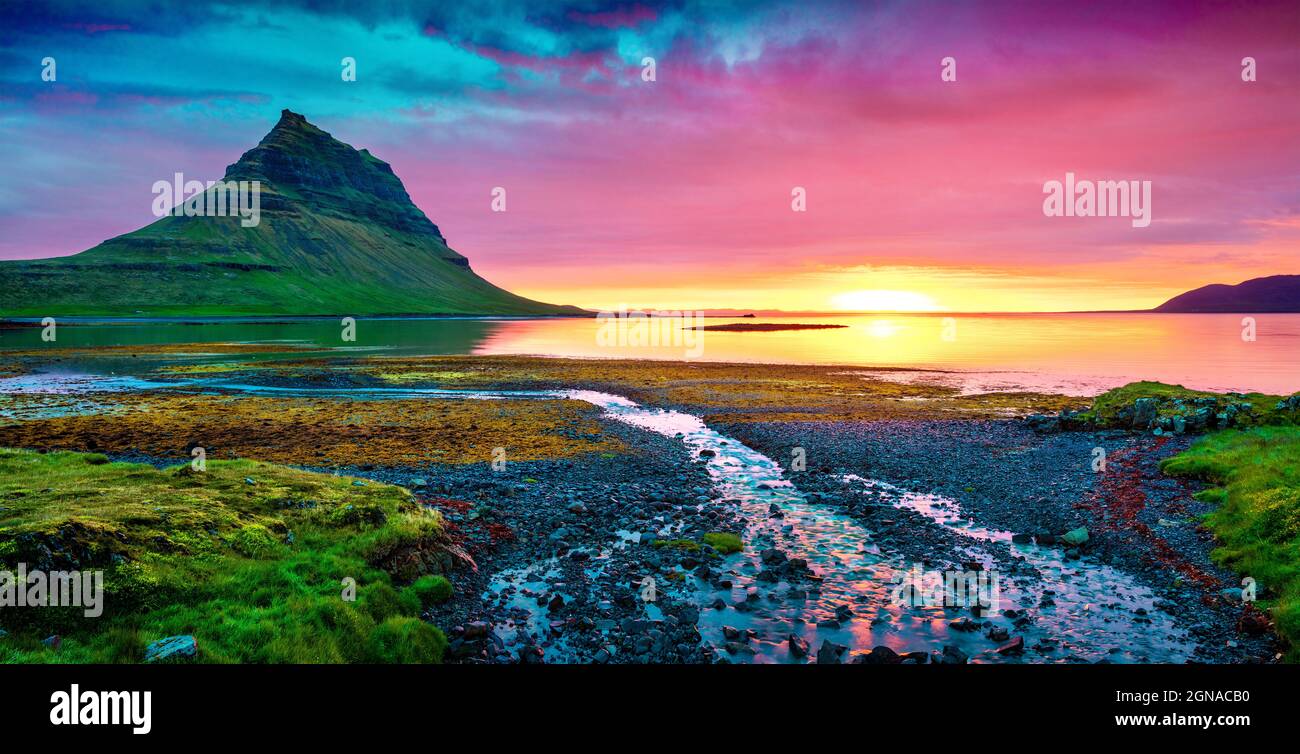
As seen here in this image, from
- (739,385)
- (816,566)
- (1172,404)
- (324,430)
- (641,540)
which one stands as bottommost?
(816,566)

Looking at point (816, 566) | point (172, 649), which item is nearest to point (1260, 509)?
point (816, 566)

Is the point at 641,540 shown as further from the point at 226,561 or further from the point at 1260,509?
the point at 1260,509

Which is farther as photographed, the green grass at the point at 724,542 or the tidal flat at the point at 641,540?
the green grass at the point at 724,542

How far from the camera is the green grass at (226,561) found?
9914 millimetres

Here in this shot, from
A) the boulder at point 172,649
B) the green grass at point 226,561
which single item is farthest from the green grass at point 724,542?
the boulder at point 172,649

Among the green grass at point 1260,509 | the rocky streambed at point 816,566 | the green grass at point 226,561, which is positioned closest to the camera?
the green grass at point 226,561

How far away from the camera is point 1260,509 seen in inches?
704

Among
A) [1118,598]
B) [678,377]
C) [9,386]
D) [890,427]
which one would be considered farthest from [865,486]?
[9,386]

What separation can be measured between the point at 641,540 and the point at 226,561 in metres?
10.6

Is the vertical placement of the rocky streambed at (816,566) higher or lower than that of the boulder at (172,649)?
lower

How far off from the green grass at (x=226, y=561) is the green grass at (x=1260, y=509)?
1821cm

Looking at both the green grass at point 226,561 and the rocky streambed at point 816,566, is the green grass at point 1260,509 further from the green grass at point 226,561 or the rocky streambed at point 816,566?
the green grass at point 226,561
